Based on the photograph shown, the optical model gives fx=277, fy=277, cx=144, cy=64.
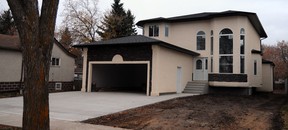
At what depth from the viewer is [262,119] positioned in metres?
10.3

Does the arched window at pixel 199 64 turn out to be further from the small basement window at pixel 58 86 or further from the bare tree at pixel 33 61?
the bare tree at pixel 33 61

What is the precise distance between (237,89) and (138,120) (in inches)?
611

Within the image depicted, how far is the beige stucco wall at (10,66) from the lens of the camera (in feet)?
68.4

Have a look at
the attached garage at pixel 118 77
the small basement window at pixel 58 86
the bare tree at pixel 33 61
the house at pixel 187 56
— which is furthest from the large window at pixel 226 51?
the bare tree at pixel 33 61

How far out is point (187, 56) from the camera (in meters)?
23.4

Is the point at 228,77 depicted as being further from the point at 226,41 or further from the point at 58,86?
the point at 58,86

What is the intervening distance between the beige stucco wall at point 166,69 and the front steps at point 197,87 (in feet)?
1.23

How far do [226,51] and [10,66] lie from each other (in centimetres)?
1714

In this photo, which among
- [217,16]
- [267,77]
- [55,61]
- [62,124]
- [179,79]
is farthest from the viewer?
[267,77]

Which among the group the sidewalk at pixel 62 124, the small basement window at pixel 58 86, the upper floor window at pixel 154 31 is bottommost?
the sidewalk at pixel 62 124

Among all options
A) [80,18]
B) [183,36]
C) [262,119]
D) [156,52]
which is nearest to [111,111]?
[262,119]

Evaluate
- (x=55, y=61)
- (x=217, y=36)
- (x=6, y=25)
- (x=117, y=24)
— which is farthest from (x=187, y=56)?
(x=6, y=25)

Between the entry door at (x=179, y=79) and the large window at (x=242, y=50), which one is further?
the large window at (x=242, y=50)

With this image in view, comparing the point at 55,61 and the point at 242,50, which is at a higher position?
the point at 242,50
